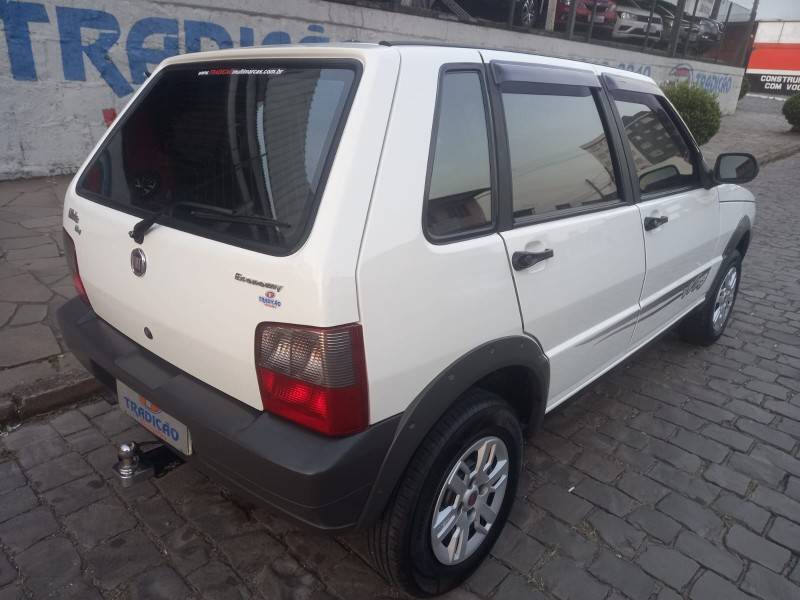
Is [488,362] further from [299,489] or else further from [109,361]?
[109,361]

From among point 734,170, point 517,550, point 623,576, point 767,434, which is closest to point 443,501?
point 517,550

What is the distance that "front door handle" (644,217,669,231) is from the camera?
2772 mm

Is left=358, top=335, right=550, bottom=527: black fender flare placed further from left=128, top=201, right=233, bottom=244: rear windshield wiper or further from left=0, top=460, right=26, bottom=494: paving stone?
left=0, top=460, right=26, bottom=494: paving stone

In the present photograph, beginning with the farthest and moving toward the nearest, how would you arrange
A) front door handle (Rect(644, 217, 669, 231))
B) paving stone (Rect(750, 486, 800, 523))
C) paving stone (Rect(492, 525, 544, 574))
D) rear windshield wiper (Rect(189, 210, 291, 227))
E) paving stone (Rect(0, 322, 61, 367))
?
paving stone (Rect(0, 322, 61, 367))
front door handle (Rect(644, 217, 669, 231))
paving stone (Rect(750, 486, 800, 523))
paving stone (Rect(492, 525, 544, 574))
rear windshield wiper (Rect(189, 210, 291, 227))

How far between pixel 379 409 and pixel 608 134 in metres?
1.79

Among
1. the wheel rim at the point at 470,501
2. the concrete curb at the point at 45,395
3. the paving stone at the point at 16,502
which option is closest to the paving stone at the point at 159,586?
the paving stone at the point at 16,502

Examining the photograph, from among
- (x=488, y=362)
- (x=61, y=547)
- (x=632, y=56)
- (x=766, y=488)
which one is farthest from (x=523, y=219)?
(x=632, y=56)

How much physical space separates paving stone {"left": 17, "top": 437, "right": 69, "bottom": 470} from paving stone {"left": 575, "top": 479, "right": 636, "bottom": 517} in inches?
98.9

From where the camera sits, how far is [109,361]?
2113 millimetres

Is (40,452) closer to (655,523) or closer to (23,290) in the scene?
(23,290)

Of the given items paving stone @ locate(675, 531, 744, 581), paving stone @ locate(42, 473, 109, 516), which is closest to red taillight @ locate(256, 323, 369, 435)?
paving stone @ locate(42, 473, 109, 516)

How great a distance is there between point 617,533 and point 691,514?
0.41m

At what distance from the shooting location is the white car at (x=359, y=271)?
5.21ft

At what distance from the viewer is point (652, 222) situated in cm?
279
